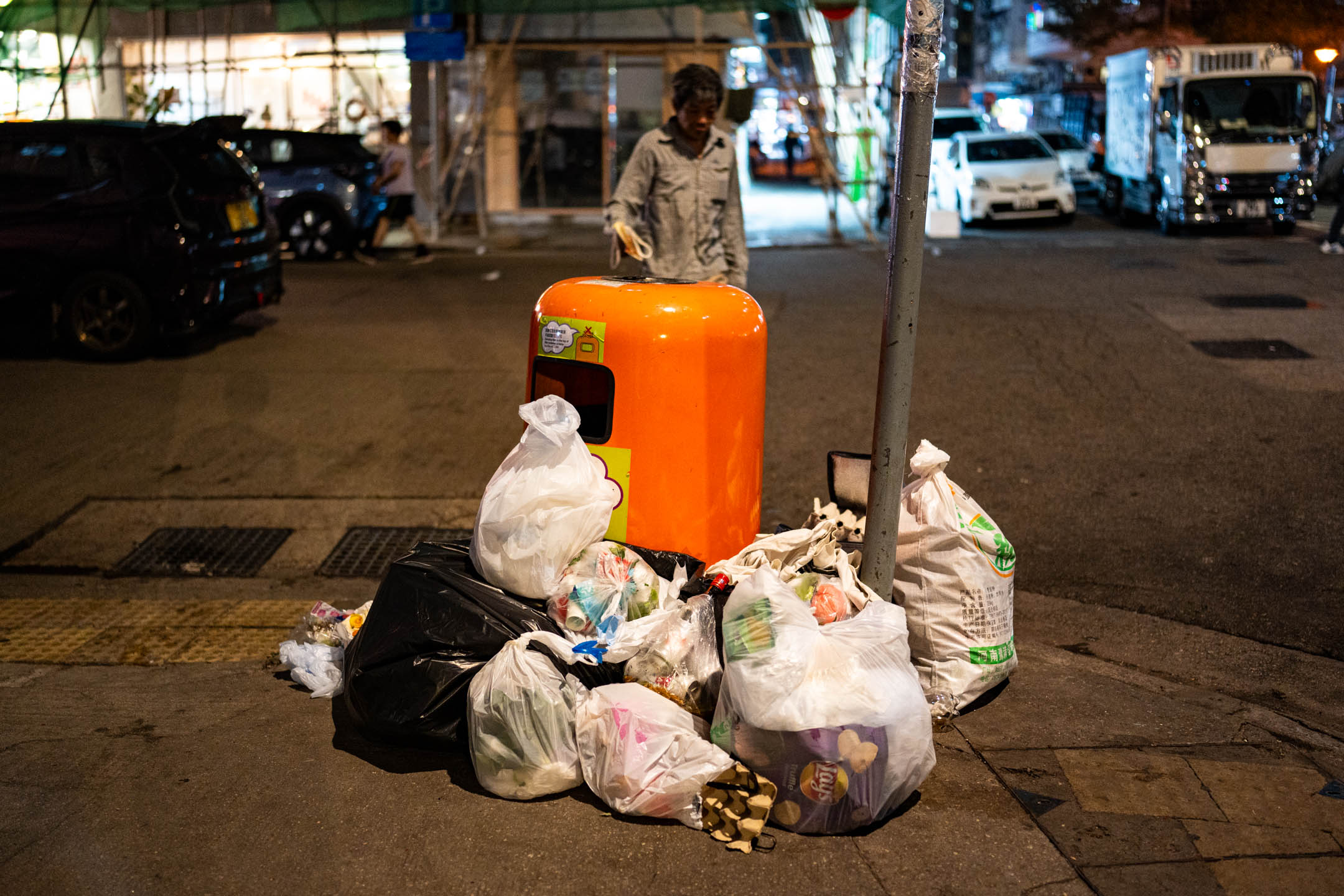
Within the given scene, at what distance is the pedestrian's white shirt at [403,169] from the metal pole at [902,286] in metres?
13.0

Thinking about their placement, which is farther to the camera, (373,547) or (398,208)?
(398,208)

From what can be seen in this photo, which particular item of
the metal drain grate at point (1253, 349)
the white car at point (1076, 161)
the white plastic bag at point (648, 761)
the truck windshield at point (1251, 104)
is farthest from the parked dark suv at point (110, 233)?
the white car at point (1076, 161)

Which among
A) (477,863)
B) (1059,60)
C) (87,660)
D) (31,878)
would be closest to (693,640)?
(477,863)

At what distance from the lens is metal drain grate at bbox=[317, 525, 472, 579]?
5180 millimetres

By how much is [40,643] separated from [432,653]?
1961mm

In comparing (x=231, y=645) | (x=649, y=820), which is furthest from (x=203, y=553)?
(x=649, y=820)

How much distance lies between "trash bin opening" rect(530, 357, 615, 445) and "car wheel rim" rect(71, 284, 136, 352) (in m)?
6.26

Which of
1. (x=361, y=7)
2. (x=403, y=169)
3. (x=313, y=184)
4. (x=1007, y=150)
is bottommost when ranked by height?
(x=313, y=184)

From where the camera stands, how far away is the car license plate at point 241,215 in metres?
9.31

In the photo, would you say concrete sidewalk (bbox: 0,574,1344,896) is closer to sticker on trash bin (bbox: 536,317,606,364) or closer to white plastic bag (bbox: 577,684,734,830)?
white plastic bag (bbox: 577,684,734,830)

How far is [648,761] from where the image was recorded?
3.07 m

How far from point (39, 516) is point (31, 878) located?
3.47m

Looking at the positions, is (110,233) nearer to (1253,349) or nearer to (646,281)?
(646,281)

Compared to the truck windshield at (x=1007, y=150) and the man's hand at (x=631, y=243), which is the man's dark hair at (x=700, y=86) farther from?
the truck windshield at (x=1007, y=150)
